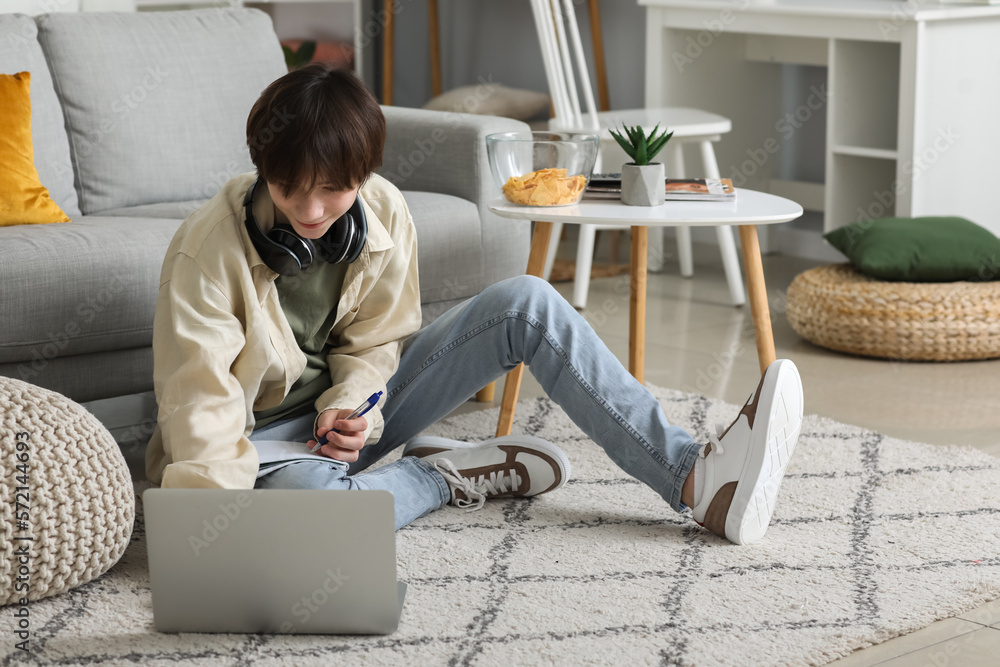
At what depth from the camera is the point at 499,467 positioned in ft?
5.44

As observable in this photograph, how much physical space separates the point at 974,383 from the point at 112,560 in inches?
67.5

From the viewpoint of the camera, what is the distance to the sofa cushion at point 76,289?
175 centimetres

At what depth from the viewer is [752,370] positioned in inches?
97.9

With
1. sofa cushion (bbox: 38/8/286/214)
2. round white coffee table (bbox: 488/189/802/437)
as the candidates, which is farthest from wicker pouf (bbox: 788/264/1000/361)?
sofa cushion (bbox: 38/8/286/214)

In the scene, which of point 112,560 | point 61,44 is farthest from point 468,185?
point 112,560

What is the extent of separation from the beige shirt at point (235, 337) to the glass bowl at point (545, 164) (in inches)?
12.6

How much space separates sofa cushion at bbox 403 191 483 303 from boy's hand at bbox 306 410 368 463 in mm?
722

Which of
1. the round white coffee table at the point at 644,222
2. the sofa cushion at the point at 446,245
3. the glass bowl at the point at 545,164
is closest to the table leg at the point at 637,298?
the round white coffee table at the point at 644,222

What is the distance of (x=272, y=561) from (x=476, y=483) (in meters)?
0.48

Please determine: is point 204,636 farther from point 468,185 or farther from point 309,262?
point 468,185

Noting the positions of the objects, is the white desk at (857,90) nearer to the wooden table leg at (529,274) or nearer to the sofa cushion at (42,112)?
the wooden table leg at (529,274)

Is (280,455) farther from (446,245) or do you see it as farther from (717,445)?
(446,245)

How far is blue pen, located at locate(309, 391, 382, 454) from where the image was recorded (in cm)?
148

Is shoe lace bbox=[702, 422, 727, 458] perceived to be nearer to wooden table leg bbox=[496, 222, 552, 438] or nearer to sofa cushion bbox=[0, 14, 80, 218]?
wooden table leg bbox=[496, 222, 552, 438]
